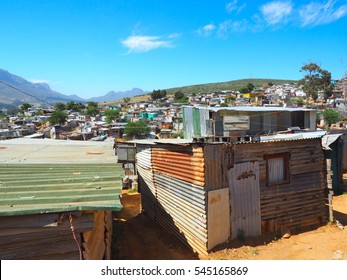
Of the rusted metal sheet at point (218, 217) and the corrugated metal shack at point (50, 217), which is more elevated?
the corrugated metal shack at point (50, 217)

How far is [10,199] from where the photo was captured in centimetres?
431

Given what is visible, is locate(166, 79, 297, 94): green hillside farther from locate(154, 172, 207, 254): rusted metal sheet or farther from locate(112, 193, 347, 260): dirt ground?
locate(112, 193, 347, 260): dirt ground

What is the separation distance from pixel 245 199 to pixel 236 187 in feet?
1.97

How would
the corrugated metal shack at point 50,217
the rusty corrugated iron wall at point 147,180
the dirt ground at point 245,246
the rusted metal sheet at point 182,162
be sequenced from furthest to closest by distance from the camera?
the rusty corrugated iron wall at point 147,180, the rusted metal sheet at point 182,162, the dirt ground at point 245,246, the corrugated metal shack at point 50,217

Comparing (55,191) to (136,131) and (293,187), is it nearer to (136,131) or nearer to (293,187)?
(293,187)

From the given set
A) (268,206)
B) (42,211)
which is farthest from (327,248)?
(42,211)

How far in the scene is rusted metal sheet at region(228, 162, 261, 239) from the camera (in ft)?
33.5

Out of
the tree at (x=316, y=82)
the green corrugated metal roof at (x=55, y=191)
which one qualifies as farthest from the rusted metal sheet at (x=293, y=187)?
the tree at (x=316, y=82)

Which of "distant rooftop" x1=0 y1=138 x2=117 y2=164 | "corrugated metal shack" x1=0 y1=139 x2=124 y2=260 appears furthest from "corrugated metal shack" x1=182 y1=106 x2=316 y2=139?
"corrugated metal shack" x1=0 y1=139 x2=124 y2=260

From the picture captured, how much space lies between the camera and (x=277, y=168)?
1119cm

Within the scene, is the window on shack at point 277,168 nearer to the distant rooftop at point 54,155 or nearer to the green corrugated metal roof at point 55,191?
the distant rooftop at point 54,155

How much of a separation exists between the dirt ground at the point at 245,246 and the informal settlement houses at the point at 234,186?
0.35 meters

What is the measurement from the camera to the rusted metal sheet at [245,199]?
10.2 meters

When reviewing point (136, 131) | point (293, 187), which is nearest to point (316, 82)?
point (136, 131)
